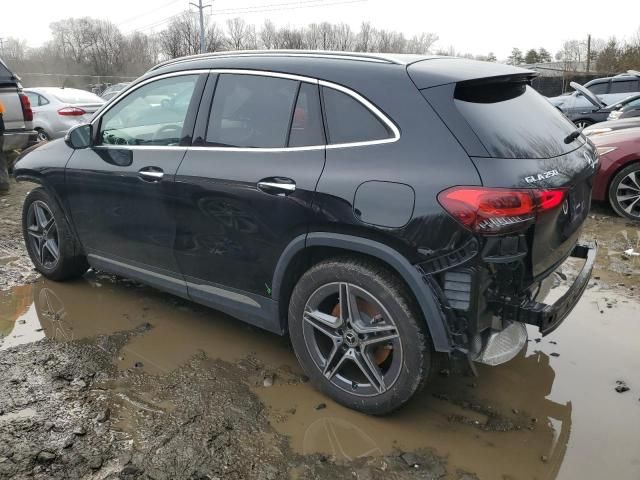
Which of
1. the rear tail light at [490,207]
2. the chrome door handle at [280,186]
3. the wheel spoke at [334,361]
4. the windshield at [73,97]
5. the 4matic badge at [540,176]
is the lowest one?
the wheel spoke at [334,361]

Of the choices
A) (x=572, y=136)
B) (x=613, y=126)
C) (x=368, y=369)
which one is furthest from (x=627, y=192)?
(x=368, y=369)

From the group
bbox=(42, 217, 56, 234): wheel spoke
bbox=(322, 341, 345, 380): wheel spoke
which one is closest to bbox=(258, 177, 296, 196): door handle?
bbox=(322, 341, 345, 380): wheel spoke

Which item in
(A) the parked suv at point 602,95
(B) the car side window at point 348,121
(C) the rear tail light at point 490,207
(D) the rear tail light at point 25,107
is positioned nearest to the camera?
(C) the rear tail light at point 490,207

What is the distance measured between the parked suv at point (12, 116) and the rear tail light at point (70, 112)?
2.98 metres

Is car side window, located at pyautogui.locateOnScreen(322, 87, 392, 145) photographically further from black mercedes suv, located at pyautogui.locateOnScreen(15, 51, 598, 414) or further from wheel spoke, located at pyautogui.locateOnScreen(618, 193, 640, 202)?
wheel spoke, located at pyautogui.locateOnScreen(618, 193, 640, 202)

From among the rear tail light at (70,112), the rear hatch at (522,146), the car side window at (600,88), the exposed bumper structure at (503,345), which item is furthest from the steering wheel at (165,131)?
the car side window at (600,88)

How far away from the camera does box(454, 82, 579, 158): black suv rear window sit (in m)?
2.54

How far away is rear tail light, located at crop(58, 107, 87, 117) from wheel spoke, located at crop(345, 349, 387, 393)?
10624mm

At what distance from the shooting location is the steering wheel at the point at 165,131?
3.50 metres

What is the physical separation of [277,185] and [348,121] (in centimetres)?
51

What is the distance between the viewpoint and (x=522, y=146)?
261 cm

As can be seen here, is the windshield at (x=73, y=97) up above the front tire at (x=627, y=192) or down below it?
above

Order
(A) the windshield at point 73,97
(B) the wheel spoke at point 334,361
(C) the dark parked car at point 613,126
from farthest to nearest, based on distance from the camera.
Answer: (A) the windshield at point 73,97 < (C) the dark parked car at point 613,126 < (B) the wheel spoke at point 334,361

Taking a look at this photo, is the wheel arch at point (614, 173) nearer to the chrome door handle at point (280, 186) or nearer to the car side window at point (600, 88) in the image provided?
the chrome door handle at point (280, 186)
